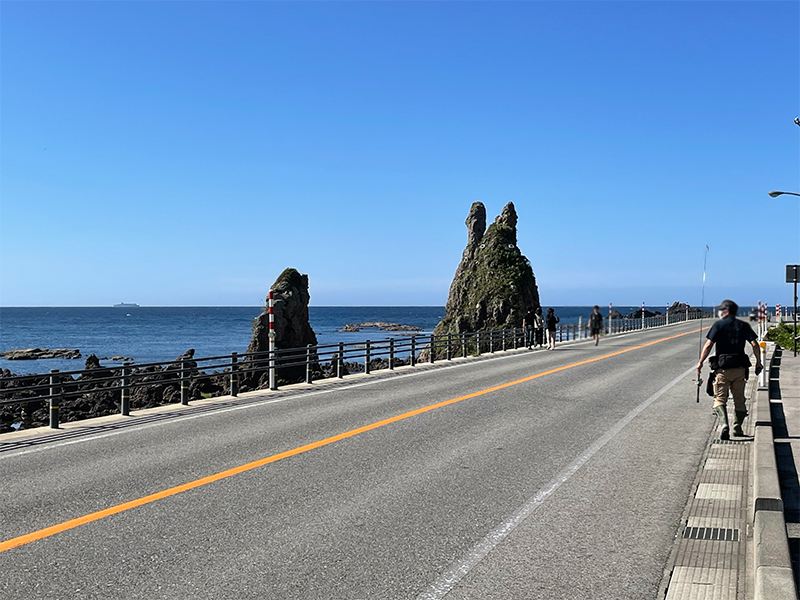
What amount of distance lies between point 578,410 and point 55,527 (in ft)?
32.2

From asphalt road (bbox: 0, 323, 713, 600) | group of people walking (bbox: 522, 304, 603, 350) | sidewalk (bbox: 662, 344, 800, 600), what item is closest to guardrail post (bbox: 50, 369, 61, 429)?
asphalt road (bbox: 0, 323, 713, 600)

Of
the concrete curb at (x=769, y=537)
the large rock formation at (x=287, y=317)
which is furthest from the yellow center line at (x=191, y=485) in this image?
the large rock formation at (x=287, y=317)

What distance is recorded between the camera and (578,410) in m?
13.9

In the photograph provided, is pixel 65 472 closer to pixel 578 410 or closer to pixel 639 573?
pixel 639 573

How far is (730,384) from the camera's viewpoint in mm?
10500

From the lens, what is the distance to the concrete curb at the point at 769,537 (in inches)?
186

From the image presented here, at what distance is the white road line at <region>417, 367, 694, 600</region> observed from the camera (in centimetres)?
516

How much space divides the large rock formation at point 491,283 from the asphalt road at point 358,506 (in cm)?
6426

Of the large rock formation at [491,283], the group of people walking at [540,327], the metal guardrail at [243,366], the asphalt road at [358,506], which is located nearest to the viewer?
the asphalt road at [358,506]

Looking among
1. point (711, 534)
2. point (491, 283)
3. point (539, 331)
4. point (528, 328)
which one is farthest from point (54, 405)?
point (491, 283)

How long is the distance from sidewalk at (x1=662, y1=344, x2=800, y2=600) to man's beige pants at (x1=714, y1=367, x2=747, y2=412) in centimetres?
55

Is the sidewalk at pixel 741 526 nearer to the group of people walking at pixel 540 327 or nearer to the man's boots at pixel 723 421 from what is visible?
the man's boots at pixel 723 421

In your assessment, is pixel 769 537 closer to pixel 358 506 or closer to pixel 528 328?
pixel 358 506

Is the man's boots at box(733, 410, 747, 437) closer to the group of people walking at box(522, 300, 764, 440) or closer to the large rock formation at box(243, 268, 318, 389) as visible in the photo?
the group of people walking at box(522, 300, 764, 440)
